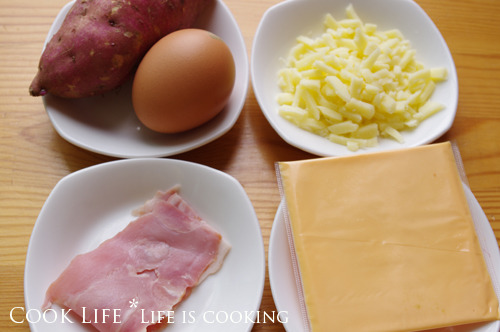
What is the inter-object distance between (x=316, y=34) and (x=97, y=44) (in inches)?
22.6

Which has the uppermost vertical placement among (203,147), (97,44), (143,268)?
(97,44)

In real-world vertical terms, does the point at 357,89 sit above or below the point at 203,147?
above

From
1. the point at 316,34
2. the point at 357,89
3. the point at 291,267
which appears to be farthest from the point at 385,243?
the point at 316,34

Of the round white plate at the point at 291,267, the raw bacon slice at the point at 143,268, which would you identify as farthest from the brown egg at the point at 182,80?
the round white plate at the point at 291,267

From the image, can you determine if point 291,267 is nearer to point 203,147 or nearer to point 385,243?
point 385,243

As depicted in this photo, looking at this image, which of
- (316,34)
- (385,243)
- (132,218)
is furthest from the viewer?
(316,34)

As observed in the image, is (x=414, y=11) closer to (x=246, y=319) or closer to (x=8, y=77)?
(x=246, y=319)

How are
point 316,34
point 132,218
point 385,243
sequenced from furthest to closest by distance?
point 316,34 < point 132,218 < point 385,243

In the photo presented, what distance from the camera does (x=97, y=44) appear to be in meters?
0.92

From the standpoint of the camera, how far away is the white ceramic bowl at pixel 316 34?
1.02m

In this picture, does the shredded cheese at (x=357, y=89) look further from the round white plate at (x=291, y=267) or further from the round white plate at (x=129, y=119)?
the round white plate at (x=291, y=267)

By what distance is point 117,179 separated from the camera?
966 mm

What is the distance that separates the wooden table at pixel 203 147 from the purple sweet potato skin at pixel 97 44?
0.49ft

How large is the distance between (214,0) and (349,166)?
0.54 metres
